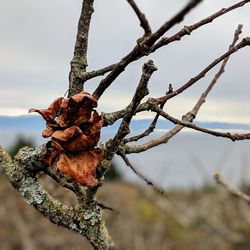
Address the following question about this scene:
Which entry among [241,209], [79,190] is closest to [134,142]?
[79,190]

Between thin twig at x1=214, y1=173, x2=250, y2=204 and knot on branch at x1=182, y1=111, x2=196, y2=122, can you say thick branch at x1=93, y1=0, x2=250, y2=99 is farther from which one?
thin twig at x1=214, y1=173, x2=250, y2=204

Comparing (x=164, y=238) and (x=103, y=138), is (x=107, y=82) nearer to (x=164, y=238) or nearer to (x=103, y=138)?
(x=103, y=138)

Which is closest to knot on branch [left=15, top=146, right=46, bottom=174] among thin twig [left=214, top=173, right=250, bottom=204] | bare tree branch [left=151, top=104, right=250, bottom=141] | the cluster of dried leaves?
the cluster of dried leaves

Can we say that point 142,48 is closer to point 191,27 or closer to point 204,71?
point 191,27

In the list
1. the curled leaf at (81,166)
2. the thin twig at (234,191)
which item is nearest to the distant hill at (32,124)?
the curled leaf at (81,166)

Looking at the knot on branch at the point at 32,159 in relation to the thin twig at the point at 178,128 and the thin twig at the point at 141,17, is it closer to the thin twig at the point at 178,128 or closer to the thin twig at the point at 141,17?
the thin twig at the point at 178,128

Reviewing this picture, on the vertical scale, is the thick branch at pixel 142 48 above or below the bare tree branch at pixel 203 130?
above
